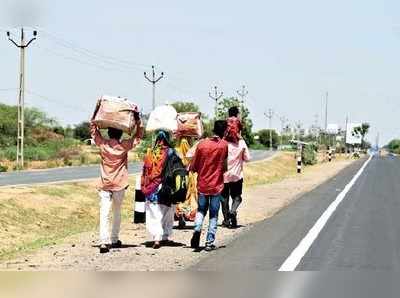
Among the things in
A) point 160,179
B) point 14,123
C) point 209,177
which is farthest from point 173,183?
point 14,123

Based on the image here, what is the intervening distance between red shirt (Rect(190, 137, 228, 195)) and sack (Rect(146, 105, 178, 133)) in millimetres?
637

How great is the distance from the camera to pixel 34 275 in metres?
8.49

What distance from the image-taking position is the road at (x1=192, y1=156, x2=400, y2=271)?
9891 millimetres

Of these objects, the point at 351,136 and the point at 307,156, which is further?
the point at 351,136

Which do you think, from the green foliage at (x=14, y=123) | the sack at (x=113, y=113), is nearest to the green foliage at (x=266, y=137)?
the green foliage at (x=14, y=123)

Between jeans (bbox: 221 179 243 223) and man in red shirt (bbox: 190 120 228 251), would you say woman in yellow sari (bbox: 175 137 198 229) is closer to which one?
jeans (bbox: 221 179 243 223)

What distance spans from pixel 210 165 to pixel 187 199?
256 cm

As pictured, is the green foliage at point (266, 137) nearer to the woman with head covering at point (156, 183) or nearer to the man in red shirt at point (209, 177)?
the woman with head covering at point (156, 183)

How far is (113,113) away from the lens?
37.0 ft

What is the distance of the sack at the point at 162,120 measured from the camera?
11891 millimetres

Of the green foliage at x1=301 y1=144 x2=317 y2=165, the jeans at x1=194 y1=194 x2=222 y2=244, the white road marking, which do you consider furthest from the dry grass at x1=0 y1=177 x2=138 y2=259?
the green foliage at x1=301 y1=144 x2=317 y2=165

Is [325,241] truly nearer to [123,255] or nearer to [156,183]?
[156,183]

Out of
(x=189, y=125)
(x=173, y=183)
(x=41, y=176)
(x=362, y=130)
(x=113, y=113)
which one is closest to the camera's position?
(x=113, y=113)

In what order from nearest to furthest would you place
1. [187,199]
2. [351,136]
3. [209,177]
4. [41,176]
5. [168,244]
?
[209,177]
[168,244]
[187,199]
[41,176]
[351,136]
